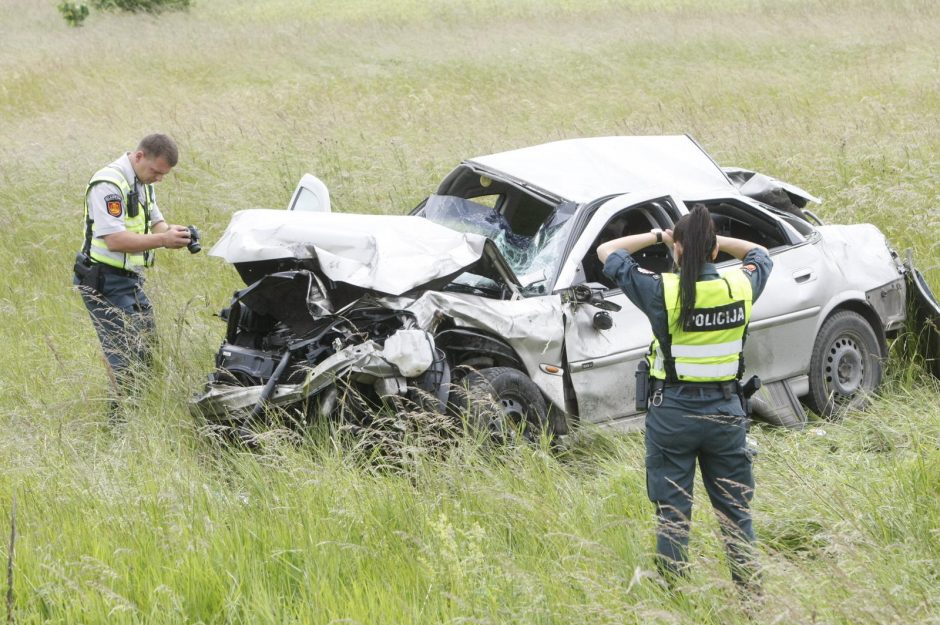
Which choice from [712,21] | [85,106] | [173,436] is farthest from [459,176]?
[712,21]

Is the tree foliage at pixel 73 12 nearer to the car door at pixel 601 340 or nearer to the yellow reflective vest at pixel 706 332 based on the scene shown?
the car door at pixel 601 340

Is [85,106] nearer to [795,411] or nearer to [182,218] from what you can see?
[182,218]

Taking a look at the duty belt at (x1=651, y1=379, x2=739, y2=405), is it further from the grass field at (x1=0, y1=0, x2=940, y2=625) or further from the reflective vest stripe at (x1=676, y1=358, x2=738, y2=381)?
the grass field at (x1=0, y1=0, x2=940, y2=625)

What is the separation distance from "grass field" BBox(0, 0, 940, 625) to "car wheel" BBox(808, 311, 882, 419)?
7.4 inches

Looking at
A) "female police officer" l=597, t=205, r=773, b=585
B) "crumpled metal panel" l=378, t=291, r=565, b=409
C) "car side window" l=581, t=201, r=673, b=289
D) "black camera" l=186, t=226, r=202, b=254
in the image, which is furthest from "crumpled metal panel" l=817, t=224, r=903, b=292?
"black camera" l=186, t=226, r=202, b=254

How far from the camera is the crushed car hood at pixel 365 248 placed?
221 inches

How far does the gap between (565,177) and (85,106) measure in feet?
40.0

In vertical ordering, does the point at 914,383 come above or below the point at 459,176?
below

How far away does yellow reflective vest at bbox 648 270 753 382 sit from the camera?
3.97 meters

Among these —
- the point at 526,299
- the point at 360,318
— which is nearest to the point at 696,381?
the point at 526,299

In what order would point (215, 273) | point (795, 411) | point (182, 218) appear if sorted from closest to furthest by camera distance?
point (795, 411), point (215, 273), point (182, 218)

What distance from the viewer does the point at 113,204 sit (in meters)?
6.41

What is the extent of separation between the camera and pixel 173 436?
18.7 ft

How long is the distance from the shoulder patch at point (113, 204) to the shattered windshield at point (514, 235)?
1.92 meters
